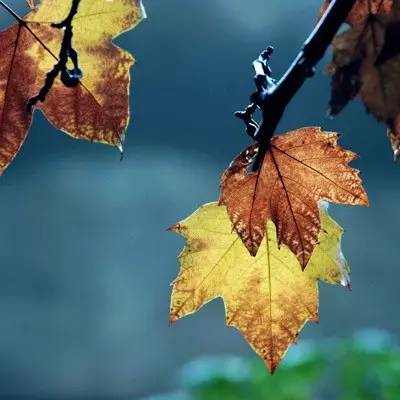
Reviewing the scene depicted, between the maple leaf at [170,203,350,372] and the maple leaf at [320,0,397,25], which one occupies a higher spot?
the maple leaf at [320,0,397,25]

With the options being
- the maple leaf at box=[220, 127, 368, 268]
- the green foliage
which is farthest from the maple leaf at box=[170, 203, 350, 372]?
the green foliage

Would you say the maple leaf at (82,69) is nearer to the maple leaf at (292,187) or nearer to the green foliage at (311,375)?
the maple leaf at (292,187)

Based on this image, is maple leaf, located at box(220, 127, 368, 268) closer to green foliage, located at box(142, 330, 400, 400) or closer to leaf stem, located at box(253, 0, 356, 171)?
leaf stem, located at box(253, 0, 356, 171)

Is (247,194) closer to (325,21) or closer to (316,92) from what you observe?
(325,21)

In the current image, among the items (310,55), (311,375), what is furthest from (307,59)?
(311,375)

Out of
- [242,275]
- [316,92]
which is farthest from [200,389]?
[242,275]

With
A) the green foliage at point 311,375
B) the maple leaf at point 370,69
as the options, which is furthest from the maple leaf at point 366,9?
the green foliage at point 311,375
